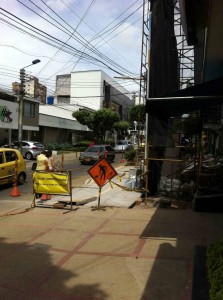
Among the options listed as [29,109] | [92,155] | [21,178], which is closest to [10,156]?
[21,178]

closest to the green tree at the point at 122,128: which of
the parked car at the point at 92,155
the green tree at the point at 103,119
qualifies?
the green tree at the point at 103,119

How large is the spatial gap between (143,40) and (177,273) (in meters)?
11.7

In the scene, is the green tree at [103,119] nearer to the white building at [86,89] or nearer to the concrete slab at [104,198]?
the white building at [86,89]

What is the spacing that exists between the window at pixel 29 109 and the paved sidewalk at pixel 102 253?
100 feet

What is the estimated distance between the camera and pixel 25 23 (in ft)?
48.6

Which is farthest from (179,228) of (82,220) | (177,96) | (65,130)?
(65,130)

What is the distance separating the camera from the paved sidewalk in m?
5.02

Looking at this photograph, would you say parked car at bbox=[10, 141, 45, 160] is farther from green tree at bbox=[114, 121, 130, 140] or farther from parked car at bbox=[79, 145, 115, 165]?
green tree at bbox=[114, 121, 130, 140]

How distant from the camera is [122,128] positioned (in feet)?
203

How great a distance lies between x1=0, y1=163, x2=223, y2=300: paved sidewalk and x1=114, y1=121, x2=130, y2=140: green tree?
48210 mm

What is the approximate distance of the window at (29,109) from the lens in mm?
39628

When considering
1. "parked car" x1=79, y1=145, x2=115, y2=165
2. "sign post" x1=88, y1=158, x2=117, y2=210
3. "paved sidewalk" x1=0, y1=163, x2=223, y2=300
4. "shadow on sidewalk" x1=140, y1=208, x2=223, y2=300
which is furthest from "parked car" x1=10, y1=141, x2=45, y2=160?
"shadow on sidewalk" x1=140, y1=208, x2=223, y2=300

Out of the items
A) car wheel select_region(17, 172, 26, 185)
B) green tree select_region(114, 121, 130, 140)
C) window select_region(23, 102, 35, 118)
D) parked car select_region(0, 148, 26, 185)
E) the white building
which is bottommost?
car wheel select_region(17, 172, 26, 185)

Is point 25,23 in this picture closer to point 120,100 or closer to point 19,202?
point 19,202
